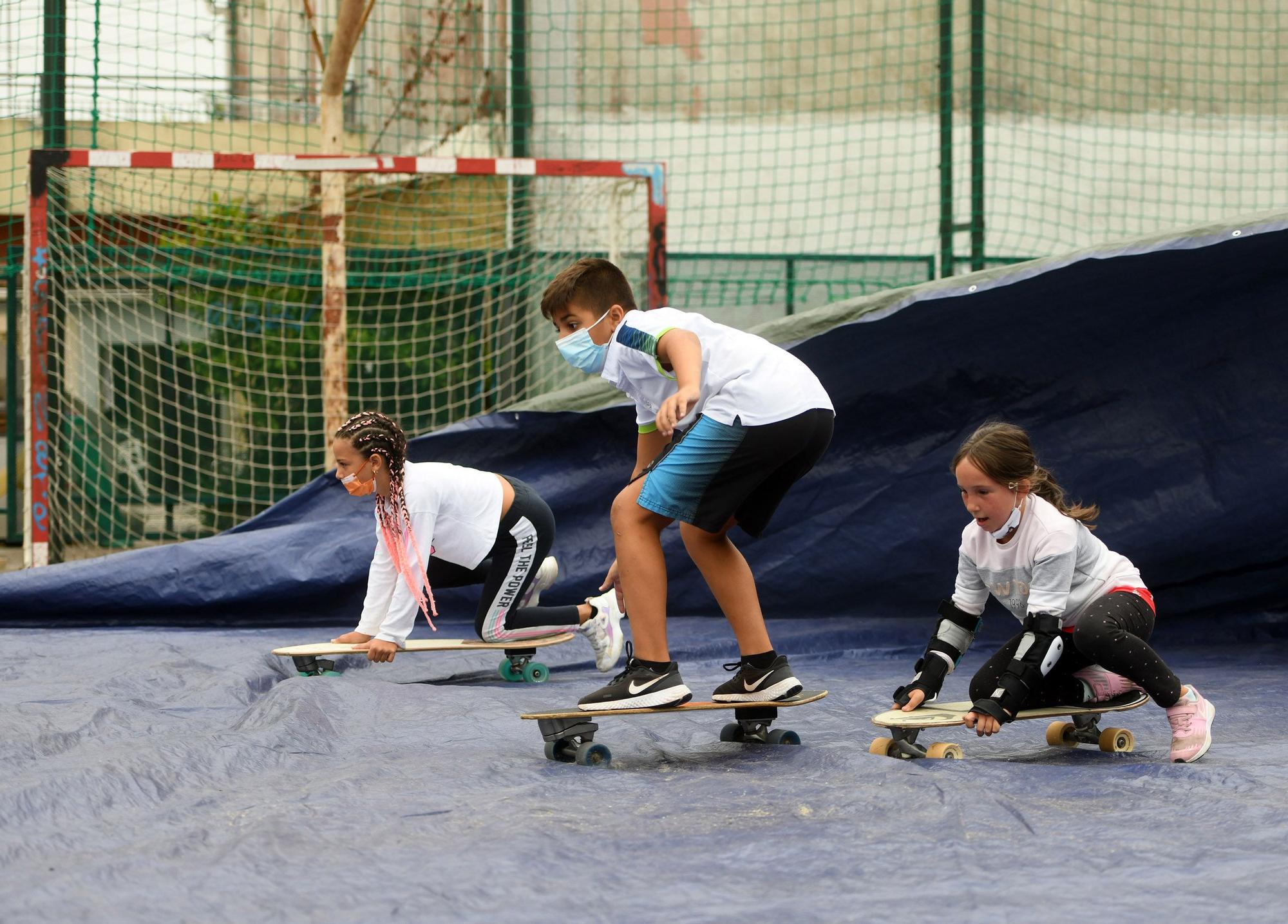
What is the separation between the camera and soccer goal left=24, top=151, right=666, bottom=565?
21.6 ft

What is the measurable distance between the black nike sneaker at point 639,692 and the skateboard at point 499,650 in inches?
55.0

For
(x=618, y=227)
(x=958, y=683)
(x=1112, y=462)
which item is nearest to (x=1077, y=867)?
(x=958, y=683)

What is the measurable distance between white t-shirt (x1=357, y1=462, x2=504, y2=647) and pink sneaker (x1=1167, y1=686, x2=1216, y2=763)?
218 centimetres

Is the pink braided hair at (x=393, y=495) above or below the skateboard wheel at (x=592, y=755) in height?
above

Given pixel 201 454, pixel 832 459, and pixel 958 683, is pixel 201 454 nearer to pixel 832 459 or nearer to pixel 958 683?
pixel 832 459

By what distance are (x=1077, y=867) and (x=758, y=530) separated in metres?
1.25

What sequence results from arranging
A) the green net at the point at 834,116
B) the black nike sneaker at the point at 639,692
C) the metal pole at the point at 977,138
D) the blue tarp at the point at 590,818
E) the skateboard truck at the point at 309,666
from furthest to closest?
the green net at the point at 834,116, the metal pole at the point at 977,138, the skateboard truck at the point at 309,666, the black nike sneaker at the point at 639,692, the blue tarp at the point at 590,818

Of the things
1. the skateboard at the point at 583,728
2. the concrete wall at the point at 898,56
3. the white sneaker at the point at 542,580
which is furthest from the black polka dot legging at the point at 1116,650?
the concrete wall at the point at 898,56

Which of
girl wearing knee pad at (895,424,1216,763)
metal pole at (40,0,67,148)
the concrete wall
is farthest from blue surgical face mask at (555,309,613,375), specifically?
the concrete wall

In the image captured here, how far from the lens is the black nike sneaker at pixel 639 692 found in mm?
2828

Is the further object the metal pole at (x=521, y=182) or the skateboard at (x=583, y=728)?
the metal pole at (x=521, y=182)

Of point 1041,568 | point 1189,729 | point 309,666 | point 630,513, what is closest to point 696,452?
point 630,513

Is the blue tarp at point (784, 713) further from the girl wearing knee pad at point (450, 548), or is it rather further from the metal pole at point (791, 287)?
the metal pole at point (791, 287)

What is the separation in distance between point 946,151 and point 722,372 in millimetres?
5174
